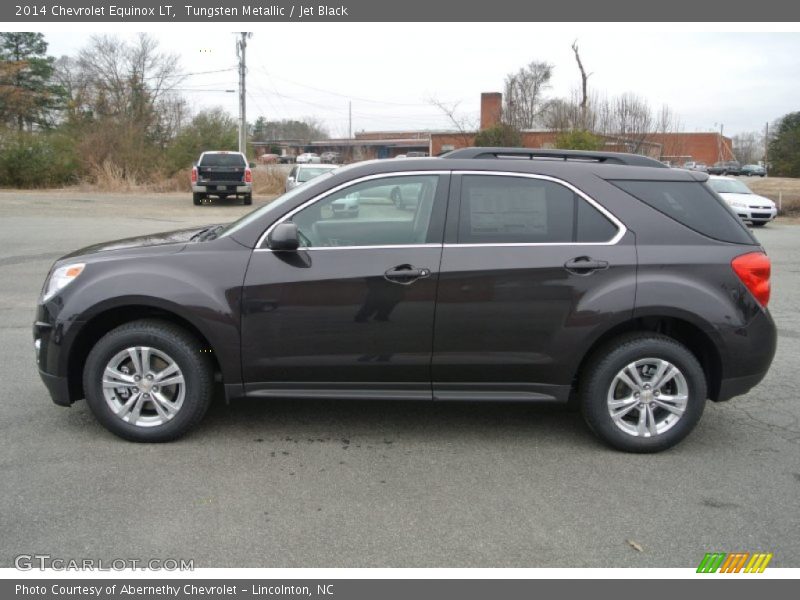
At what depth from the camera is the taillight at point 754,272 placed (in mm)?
4480

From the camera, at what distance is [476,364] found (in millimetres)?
4488

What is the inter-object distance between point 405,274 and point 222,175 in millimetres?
22698

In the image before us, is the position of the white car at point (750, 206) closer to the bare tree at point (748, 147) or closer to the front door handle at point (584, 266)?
the front door handle at point (584, 266)

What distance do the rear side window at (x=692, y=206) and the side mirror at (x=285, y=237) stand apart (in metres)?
2.06

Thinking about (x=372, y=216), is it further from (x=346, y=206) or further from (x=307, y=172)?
(x=307, y=172)

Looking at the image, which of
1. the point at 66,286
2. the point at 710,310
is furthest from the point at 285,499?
the point at 710,310

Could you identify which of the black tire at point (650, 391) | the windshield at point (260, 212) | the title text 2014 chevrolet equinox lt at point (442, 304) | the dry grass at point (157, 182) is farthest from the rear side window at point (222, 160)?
the black tire at point (650, 391)

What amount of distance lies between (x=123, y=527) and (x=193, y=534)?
36 cm

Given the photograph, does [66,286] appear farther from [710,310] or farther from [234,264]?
[710,310]

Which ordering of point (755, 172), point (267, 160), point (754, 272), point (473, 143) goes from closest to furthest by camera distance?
point (754, 272), point (473, 143), point (267, 160), point (755, 172)

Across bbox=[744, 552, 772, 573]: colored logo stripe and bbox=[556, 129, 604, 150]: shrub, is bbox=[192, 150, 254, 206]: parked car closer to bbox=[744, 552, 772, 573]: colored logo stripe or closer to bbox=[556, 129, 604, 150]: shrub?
bbox=[556, 129, 604, 150]: shrub

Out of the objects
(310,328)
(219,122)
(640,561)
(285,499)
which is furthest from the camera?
(219,122)

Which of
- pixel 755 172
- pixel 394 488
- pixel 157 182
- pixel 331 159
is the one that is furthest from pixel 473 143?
pixel 755 172

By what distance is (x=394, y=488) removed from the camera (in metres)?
4.04
